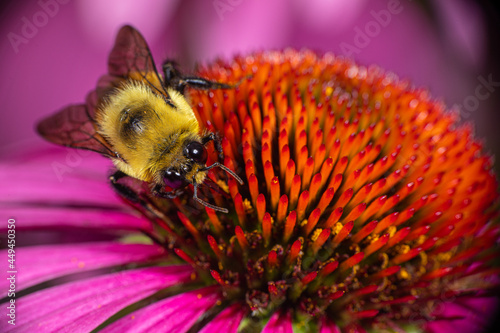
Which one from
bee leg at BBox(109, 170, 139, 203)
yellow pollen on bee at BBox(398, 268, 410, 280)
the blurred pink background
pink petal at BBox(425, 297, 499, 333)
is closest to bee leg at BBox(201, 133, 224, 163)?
bee leg at BBox(109, 170, 139, 203)

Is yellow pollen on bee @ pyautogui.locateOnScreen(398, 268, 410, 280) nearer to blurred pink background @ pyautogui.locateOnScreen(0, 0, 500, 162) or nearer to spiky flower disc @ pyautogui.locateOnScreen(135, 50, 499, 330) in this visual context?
spiky flower disc @ pyautogui.locateOnScreen(135, 50, 499, 330)

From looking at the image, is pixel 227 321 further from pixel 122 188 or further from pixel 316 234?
pixel 122 188

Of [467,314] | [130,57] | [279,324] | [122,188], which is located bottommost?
[467,314]

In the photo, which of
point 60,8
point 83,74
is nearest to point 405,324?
point 83,74

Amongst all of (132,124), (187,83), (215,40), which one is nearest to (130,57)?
(187,83)

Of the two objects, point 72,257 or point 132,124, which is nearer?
point 132,124

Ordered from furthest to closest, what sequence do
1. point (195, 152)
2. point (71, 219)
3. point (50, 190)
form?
point (50, 190) < point (71, 219) < point (195, 152)

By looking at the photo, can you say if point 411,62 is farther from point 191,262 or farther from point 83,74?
point 191,262

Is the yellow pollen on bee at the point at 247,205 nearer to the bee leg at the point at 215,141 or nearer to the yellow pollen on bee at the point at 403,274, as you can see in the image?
the bee leg at the point at 215,141
